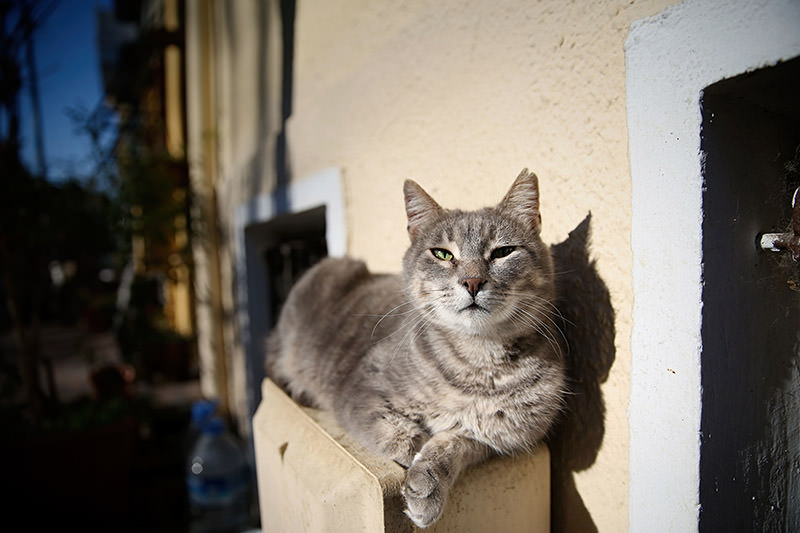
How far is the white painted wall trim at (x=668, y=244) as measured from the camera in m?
0.76

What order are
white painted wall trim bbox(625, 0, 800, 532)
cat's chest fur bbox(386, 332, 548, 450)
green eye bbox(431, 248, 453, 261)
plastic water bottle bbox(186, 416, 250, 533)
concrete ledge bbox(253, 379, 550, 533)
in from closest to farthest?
white painted wall trim bbox(625, 0, 800, 532) → concrete ledge bbox(253, 379, 550, 533) → cat's chest fur bbox(386, 332, 548, 450) → green eye bbox(431, 248, 453, 261) → plastic water bottle bbox(186, 416, 250, 533)

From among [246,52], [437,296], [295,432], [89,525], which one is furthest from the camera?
[246,52]

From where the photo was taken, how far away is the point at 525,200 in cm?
100

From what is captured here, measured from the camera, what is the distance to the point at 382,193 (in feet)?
5.31

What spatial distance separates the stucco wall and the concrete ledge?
0.49ft

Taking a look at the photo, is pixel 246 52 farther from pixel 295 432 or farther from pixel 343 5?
pixel 295 432

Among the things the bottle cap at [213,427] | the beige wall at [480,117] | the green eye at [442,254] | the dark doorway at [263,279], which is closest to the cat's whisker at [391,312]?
the green eye at [442,254]

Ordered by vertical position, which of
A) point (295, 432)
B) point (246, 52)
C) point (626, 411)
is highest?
point (246, 52)

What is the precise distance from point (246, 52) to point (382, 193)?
221 centimetres

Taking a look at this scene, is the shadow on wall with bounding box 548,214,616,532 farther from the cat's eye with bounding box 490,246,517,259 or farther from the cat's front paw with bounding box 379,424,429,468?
the cat's front paw with bounding box 379,424,429,468

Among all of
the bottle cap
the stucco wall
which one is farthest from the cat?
the bottle cap

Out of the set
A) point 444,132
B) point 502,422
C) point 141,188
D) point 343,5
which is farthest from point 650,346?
point 141,188

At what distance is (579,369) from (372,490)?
54 centimetres

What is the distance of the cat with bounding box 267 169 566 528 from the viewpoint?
0.95 m
